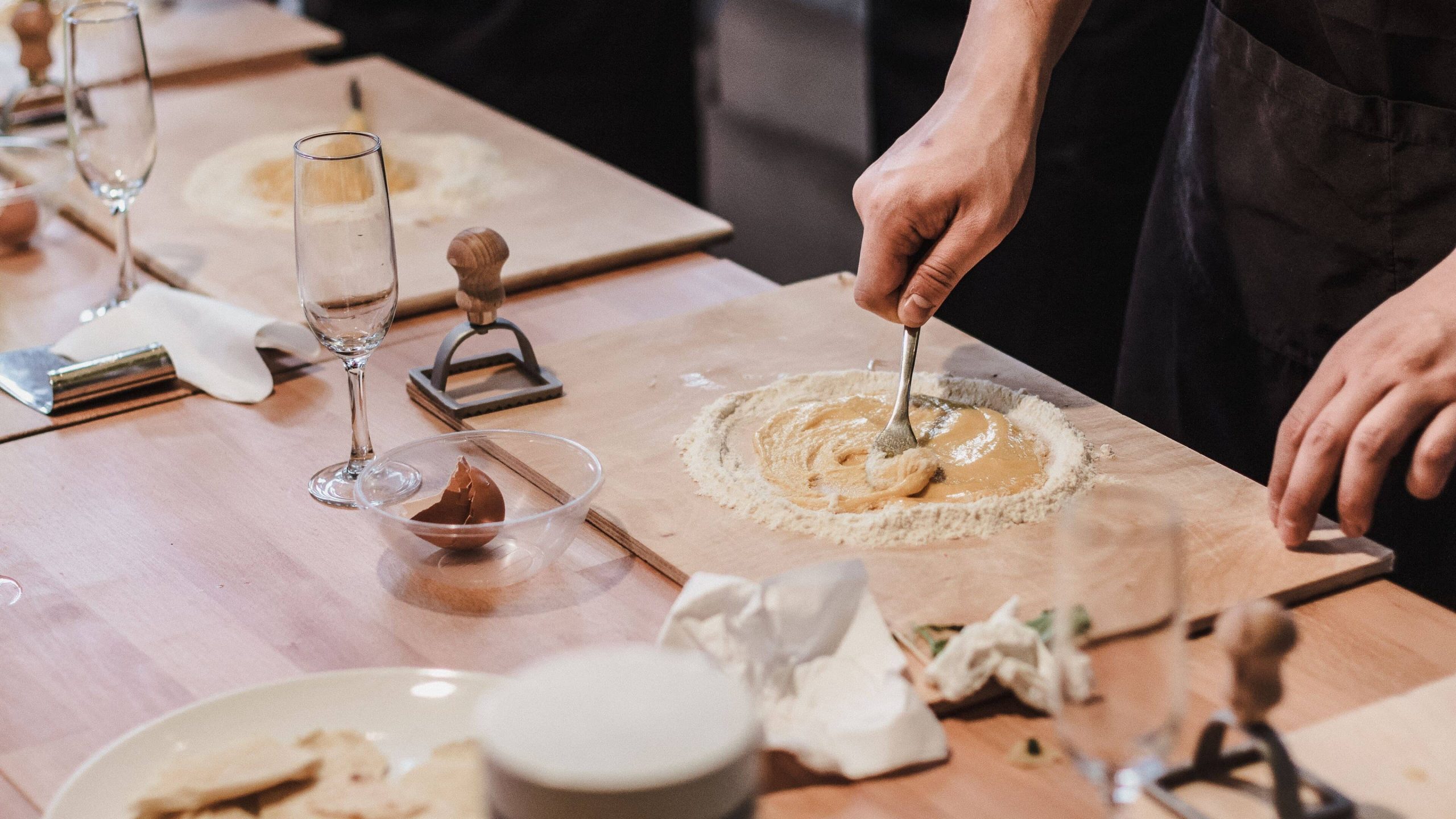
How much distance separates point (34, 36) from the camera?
7.99ft

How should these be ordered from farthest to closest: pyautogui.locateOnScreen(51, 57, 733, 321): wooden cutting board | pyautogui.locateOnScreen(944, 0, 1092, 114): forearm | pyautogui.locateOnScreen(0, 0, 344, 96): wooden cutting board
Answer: pyautogui.locateOnScreen(0, 0, 344, 96): wooden cutting board → pyautogui.locateOnScreen(51, 57, 733, 321): wooden cutting board → pyautogui.locateOnScreen(944, 0, 1092, 114): forearm

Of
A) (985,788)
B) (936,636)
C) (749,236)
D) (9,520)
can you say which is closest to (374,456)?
(9,520)

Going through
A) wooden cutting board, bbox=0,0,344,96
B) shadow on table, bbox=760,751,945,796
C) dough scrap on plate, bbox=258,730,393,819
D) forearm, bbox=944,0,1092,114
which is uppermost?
forearm, bbox=944,0,1092,114

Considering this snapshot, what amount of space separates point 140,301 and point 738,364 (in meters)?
0.69

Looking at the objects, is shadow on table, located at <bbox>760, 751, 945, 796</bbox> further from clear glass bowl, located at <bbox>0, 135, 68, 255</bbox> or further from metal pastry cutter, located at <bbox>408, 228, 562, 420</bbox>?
clear glass bowl, located at <bbox>0, 135, 68, 255</bbox>

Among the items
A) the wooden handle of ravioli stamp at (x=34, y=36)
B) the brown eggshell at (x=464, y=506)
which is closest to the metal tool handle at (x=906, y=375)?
the brown eggshell at (x=464, y=506)

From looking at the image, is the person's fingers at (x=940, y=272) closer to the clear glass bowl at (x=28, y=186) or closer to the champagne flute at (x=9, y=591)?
the champagne flute at (x=9, y=591)

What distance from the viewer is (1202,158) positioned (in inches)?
71.6

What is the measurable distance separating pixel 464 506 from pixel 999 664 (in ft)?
1.51

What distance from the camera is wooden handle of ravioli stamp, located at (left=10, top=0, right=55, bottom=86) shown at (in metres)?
2.39

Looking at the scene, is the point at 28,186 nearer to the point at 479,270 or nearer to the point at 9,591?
the point at 479,270

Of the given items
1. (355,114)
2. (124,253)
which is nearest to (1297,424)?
(124,253)

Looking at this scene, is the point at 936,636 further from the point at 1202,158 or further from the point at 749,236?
the point at 749,236

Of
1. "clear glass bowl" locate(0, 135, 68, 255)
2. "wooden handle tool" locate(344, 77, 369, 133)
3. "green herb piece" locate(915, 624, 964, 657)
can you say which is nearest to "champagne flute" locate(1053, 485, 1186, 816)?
"green herb piece" locate(915, 624, 964, 657)
